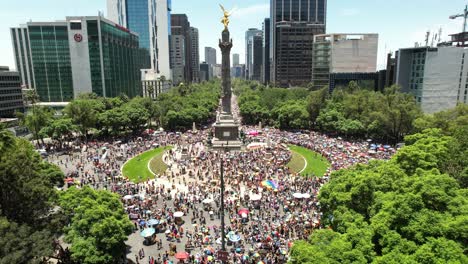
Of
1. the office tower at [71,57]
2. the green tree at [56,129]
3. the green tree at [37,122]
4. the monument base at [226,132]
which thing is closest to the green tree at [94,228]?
the monument base at [226,132]

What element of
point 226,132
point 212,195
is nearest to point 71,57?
point 226,132

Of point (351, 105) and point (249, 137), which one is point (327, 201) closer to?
point (249, 137)

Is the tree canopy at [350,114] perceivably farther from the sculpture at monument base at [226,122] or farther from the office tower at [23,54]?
the office tower at [23,54]

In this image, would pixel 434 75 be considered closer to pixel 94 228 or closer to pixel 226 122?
pixel 226 122

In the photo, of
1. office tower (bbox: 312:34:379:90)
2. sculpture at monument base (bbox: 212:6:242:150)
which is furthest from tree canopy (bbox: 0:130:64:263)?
office tower (bbox: 312:34:379:90)

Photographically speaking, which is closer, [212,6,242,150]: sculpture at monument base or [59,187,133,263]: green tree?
[59,187,133,263]: green tree

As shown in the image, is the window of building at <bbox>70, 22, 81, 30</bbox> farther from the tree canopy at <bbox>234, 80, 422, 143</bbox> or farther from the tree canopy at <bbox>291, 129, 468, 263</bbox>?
the tree canopy at <bbox>291, 129, 468, 263</bbox>
